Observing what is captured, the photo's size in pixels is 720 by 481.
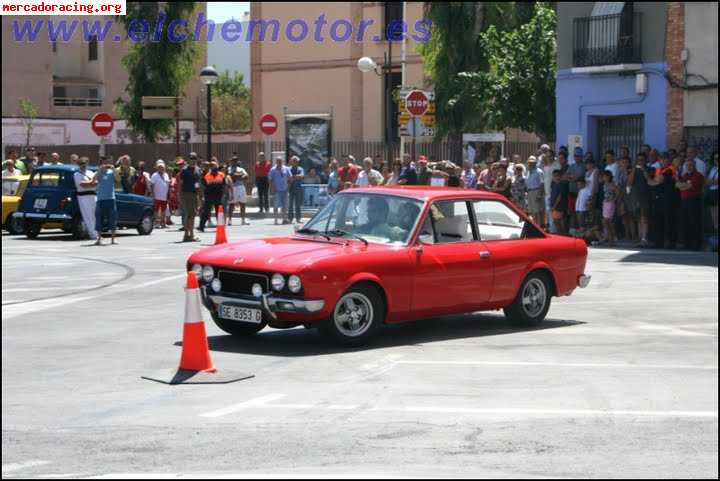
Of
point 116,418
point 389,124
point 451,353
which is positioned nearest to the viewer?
point 116,418

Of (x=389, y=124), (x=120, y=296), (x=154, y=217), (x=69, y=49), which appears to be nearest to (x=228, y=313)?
(x=120, y=296)

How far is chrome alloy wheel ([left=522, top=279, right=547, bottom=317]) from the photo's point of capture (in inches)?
585

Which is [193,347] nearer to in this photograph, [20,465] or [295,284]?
[295,284]

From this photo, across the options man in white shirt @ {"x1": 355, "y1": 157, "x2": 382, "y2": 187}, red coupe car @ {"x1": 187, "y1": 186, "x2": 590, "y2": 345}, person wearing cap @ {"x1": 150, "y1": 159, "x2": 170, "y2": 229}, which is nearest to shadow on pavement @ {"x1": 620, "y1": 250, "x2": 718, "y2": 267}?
man in white shirt @ {"x1": 355, "y1": 157, "x2": 382, "y2": 187}

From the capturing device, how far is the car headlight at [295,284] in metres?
12.6

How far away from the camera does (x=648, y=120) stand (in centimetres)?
3428

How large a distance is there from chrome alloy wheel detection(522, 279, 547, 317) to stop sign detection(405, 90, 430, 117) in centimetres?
1941

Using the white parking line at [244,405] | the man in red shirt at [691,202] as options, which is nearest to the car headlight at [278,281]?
the white parking line at [244,405]

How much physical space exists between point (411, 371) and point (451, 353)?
1.21 meters

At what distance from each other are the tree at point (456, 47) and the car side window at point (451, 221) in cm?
3624

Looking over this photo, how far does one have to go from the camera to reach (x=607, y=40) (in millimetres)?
35531

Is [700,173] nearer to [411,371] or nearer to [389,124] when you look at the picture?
[411,371]

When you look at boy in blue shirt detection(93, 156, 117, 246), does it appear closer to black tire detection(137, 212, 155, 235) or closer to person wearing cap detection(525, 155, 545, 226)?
black tire detection(137, 212, 155, 235)

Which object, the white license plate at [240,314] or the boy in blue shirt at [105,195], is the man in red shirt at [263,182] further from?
the white license plate at [240,314]
